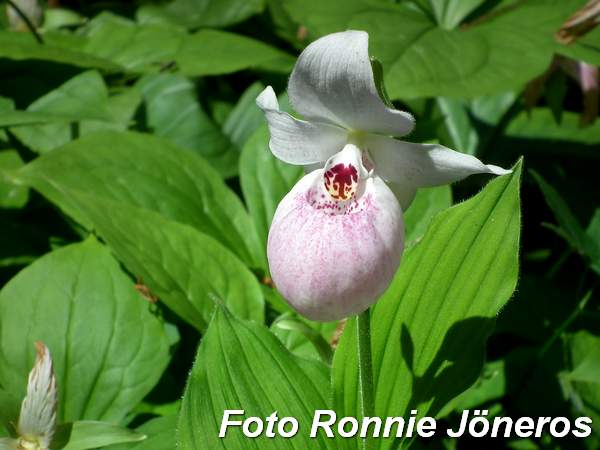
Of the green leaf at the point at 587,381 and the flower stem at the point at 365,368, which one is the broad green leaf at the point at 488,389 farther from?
the flower stem at the point at 365,368

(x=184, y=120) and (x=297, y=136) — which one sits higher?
(x=297, y=136)

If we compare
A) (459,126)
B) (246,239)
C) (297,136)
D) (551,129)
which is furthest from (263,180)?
(551,129)

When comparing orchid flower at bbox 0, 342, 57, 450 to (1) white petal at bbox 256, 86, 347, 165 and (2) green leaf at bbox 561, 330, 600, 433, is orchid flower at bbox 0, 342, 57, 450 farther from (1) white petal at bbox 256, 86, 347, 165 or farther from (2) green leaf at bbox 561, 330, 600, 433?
(2) green leaf at bbox 561, 330, 600, 433

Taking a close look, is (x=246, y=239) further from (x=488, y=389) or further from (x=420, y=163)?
(x=420, y=163)

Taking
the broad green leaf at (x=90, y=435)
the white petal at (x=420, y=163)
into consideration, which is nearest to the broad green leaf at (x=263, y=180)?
the broad green leaf at (x=90, y=435)

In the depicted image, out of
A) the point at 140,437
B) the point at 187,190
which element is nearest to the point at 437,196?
the point at 187,190

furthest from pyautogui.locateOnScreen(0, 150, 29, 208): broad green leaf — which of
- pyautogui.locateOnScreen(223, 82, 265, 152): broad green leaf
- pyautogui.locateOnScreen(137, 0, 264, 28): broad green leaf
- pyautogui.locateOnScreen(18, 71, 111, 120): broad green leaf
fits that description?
pyautogui.locateOnScreen(137, 0, 264, 28): broad green leaf
